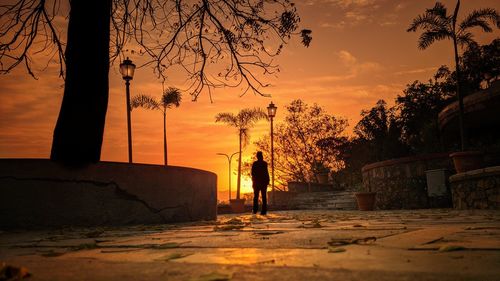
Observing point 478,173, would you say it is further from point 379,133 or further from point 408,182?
point 379,133

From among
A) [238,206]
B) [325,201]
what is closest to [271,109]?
[238,206]

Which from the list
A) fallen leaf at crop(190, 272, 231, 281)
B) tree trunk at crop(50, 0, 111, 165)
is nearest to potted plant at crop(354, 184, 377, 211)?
tree trunk at crop(50, 0, 111, 165)

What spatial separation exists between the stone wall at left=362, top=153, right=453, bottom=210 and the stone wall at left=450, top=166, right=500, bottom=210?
2658mm

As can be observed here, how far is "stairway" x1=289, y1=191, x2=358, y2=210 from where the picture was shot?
2016cm

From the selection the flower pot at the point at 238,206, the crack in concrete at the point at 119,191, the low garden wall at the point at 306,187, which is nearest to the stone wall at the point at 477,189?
the crack in concrete at the point at 119,191

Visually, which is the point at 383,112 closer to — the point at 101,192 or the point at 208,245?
the point at 101,192

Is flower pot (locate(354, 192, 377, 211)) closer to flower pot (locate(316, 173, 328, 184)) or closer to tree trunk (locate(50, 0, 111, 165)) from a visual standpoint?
flower pot (locate(316, 173, 328, 184))

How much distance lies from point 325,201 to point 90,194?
1757 cm

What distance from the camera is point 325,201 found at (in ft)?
73.2

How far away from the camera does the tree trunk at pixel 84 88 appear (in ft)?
20.2

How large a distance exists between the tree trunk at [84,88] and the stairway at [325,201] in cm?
1513

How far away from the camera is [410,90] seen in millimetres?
24359

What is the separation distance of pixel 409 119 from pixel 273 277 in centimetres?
2384

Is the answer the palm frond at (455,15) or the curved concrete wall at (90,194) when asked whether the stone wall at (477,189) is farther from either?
the palm frond at (455,15)
